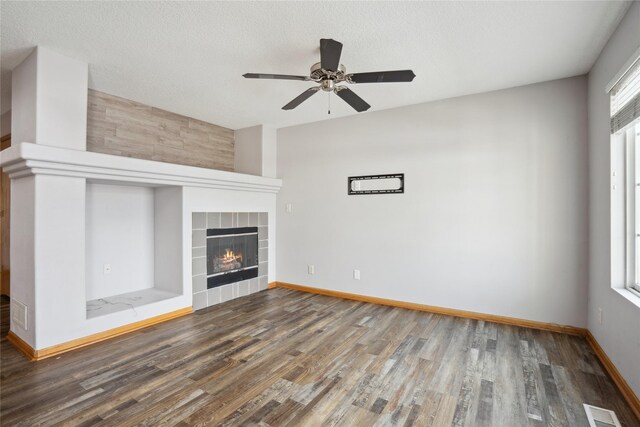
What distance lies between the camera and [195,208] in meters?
3.89

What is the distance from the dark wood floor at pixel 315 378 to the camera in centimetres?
190

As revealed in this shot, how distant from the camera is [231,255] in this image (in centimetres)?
443

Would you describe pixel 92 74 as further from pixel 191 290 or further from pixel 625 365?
pixel 625 365

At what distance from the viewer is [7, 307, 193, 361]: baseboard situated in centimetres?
260

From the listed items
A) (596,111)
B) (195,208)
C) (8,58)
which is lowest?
(195,208)

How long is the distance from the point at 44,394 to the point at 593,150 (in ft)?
16.2

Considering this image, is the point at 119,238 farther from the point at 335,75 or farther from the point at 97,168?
the point at 335,75

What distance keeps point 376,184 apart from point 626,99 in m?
2.56

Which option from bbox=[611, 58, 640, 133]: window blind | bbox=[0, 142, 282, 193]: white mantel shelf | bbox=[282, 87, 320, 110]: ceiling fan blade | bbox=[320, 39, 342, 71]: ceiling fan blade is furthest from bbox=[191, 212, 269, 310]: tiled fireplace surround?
bbox=[611, 58, 640, 133]: window blind

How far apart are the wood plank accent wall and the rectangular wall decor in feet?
7.36

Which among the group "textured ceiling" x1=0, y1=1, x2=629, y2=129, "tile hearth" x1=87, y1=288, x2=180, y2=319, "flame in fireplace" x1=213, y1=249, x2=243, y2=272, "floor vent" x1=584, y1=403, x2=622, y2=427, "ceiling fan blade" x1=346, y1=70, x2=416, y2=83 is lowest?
"floor vent" x1=584, y1=403, x2=622, y2=427

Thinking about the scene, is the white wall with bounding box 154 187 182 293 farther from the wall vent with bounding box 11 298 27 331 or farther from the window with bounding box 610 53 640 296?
the window with bounding box 610 53 640 296

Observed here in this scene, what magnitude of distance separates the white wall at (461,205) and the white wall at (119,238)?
2144mm

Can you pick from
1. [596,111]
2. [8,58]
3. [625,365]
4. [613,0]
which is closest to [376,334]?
[625,365]
